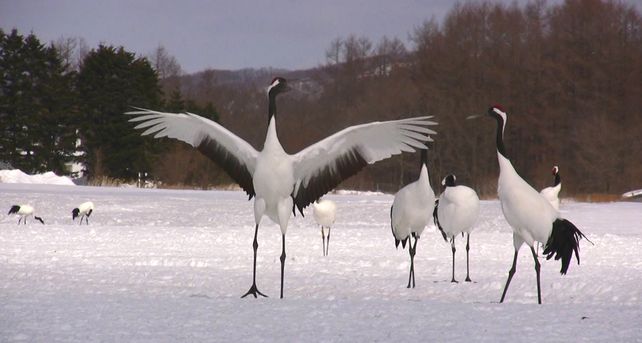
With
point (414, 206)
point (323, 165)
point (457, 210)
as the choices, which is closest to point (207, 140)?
point (323, 165)

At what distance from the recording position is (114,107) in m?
42.5

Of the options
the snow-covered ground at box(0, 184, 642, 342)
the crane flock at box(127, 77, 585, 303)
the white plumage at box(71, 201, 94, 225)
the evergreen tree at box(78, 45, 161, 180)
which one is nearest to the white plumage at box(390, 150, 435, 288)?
the snow-covered ground at box(0, 184, 642, 342)

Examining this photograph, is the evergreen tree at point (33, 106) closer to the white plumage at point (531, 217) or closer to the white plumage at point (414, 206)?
→ the white plumage at point (414, 206)

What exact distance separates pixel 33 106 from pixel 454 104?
20164 millimetres

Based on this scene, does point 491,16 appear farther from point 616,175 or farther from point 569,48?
point 616,175

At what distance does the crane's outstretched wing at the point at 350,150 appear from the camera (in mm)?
8422

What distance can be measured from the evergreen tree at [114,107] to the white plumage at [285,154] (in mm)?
33510

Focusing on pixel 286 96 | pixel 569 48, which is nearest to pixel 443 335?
pixel 569 48

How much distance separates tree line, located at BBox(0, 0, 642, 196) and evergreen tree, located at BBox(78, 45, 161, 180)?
7cm

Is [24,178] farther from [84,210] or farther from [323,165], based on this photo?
[323,165]

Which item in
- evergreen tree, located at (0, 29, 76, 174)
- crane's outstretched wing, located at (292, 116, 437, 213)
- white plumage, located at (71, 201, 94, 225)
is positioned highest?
evergreen tree, located at (0, 29, 76, 174)

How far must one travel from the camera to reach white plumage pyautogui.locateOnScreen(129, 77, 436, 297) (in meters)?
8.44

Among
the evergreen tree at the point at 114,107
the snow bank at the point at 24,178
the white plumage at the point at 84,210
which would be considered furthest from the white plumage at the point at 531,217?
the evergreen tree at the point at 114,107

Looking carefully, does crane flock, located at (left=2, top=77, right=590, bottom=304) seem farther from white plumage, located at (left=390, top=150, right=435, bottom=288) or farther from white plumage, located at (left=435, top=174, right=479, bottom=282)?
white plumage, located at (left=435, top=174, right=479, bottom=282)
